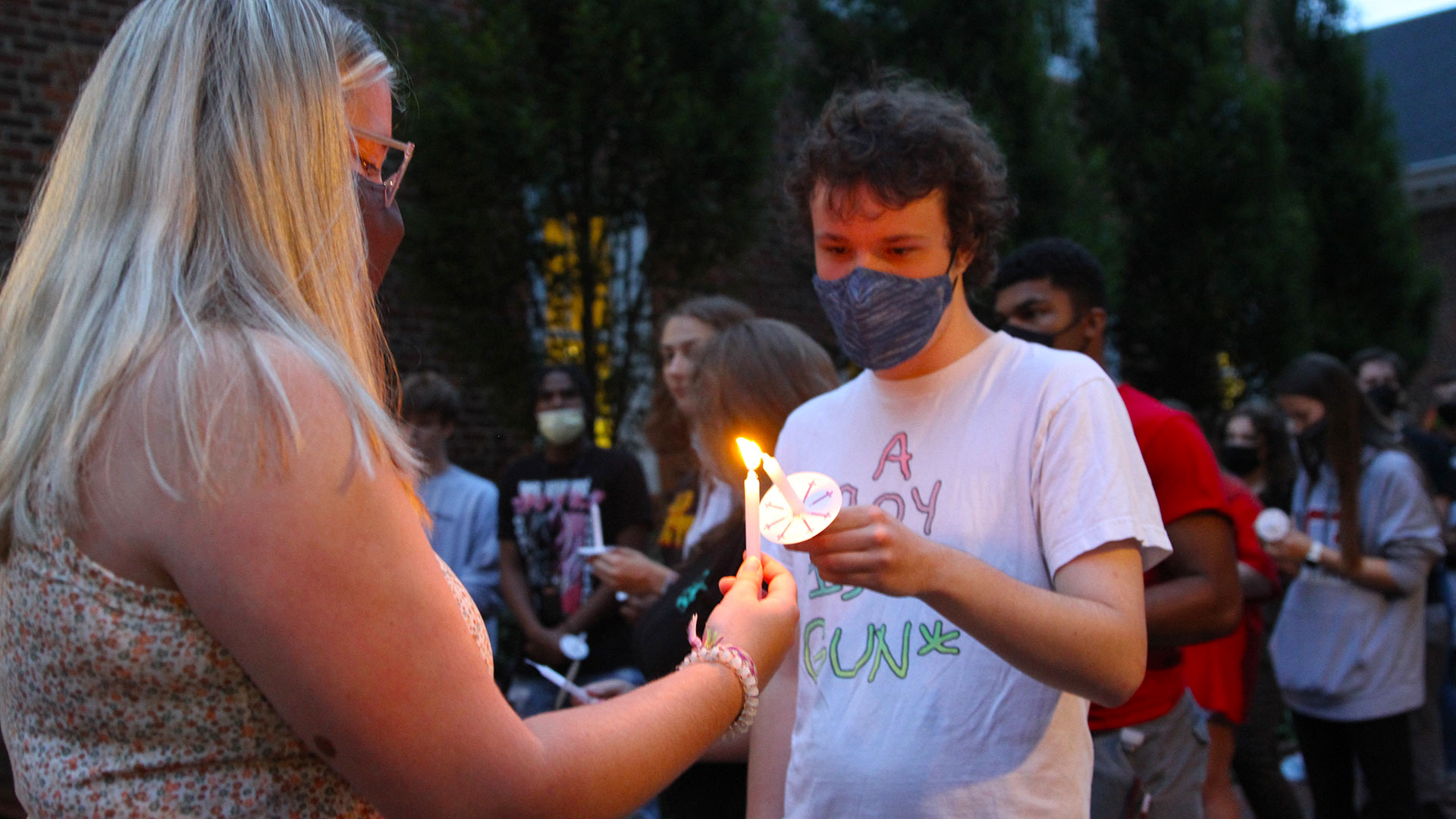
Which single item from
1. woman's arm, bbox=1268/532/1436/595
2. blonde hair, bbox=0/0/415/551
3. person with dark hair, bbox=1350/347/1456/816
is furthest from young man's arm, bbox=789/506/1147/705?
person with dark hair, bbox=1350/347/1456/816

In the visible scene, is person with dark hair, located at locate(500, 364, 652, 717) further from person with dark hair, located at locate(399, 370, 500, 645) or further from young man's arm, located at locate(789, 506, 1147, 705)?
young man's arm, located at locate(789, 506, 1147, 705)

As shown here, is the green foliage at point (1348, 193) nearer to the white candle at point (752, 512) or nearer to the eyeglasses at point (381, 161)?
the white candle at point (752, 512)

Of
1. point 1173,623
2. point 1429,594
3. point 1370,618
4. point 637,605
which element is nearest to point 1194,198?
point 1429,594

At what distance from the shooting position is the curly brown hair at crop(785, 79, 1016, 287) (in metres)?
2.11

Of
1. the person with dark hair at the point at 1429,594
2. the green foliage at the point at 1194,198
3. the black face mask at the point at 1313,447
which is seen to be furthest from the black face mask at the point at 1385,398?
the green foliage at the point at 1194,198

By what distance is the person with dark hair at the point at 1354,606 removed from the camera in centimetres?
441

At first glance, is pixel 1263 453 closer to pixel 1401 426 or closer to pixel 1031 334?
pixel 1401 426

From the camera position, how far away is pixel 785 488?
152 centimetres

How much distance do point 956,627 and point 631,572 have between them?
6.96 feet

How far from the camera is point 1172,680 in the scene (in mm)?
2842

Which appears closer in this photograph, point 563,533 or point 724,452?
point 724,452

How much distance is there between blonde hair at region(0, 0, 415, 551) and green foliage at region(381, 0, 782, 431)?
527 centimetres

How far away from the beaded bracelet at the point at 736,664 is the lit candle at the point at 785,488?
204 mm

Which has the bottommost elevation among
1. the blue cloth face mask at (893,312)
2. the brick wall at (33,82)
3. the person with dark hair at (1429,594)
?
the person with dark hair at (1429,594)
